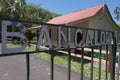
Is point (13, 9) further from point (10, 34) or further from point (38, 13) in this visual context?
point (10, 34)

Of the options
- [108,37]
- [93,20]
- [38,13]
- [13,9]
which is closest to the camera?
[108,37]

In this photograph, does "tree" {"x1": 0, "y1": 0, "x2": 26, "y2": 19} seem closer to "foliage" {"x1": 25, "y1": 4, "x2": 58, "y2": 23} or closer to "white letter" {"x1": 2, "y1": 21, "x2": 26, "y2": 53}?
"foliage" {"x1": 25, "y1": 4, "x2": 58, "y2": 23}

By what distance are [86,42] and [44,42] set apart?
92 centimetres

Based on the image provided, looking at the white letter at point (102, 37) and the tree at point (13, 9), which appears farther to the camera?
the tree at point (13, 9)

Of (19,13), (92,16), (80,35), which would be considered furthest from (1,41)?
(19,13)

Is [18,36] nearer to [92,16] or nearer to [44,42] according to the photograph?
[44,42]

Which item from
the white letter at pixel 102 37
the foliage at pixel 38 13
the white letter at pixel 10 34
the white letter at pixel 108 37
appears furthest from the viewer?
the foliage at pixel 38 13

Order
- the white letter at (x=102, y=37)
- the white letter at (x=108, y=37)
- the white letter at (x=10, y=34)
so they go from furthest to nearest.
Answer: the white letter at (x=108, y=37) → the white letter at (x=102, y=37) → the white letter at (x=10, y=34)

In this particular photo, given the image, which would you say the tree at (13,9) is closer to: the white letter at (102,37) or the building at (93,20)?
the building at (93,20)

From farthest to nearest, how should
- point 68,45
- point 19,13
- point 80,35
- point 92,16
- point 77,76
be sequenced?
point 19,13
point 92,16
point 77,76
point 80,35
point 68,45

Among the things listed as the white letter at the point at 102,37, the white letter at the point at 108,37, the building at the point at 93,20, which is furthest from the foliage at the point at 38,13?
the white letter at the point at 102,37

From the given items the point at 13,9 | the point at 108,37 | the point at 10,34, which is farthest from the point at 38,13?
the point at 10,34

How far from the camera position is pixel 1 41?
5.72 feet

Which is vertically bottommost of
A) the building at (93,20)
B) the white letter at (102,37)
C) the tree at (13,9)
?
the white letter at (102,37)
